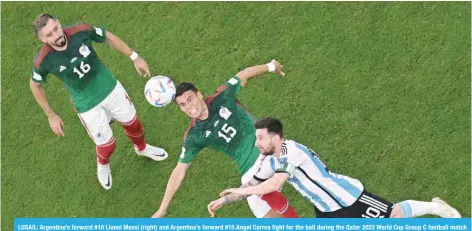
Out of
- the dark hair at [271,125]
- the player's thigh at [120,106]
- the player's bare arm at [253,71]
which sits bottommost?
the player's thigh at [120,106]

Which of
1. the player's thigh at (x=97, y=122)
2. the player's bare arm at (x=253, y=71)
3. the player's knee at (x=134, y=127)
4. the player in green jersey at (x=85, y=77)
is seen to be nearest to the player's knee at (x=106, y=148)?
the player in green jersey at (x=85, y=77)

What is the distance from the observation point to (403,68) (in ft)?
26.8

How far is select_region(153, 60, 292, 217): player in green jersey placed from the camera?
21.1 ft

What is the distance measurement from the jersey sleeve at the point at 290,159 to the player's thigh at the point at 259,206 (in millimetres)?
713

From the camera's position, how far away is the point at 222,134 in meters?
6.61

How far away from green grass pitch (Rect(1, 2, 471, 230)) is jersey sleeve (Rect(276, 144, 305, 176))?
1553 millimetres

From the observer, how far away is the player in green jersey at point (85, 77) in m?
6.61

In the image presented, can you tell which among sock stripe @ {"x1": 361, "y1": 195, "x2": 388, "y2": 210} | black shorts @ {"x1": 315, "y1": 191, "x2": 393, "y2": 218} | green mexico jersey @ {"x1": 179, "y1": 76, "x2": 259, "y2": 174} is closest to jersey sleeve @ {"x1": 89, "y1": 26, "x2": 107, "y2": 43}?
green mexico jersey @ {"x1": 179, "y1": 76, "x2": 259, "y2": 174}

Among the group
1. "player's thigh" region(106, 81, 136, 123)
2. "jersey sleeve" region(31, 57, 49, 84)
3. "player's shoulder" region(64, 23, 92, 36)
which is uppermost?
"player's shoulder" region(64, 23, 92, 36)

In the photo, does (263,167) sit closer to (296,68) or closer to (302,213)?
(302,213)

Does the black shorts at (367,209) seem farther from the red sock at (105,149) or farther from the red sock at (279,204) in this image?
the red sock at (105,149)

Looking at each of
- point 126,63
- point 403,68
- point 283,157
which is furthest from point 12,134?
point 403,68

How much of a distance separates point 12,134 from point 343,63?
4.70 m

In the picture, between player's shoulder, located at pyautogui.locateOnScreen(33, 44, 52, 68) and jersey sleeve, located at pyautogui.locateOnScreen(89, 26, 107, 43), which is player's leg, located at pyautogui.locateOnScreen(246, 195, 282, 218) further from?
player's shoulder, located at pyautogui.locateOnScreen(33, 44, 52, 68)
